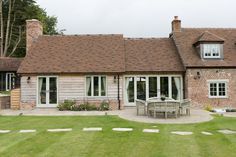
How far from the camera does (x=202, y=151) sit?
807 cm

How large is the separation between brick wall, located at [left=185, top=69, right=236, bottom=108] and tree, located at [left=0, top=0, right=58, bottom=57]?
25839 millimetres

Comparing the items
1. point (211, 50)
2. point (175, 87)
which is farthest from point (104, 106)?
point (211, 50)

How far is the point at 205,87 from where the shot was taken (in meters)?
19.5

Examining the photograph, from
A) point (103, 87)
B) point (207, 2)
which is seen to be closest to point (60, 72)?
point (103, 87)

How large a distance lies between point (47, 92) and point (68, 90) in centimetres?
146

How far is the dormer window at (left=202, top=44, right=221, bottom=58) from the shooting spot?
20422 millimetres

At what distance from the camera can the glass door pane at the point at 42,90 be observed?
19375 millimetres

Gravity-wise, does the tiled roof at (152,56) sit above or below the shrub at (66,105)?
above

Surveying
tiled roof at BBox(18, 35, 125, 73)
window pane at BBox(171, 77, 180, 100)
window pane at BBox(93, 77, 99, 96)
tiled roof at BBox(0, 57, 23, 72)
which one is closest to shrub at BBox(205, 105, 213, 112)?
window pane at BBox(171, 77, 180, 100)

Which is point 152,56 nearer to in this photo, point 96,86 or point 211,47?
point 211,47

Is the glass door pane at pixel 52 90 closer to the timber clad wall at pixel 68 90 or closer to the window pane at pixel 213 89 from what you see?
the timber clad wall at pixel 68 90

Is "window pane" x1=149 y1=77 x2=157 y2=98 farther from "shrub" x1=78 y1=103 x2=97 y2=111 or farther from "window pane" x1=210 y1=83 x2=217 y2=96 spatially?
"shrub" x1=78 y1=103 x2=97 y2=111

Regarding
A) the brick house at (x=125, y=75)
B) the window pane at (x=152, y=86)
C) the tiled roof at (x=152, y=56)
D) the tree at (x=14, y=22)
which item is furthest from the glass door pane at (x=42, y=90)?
the tree at (x=14, y=22)

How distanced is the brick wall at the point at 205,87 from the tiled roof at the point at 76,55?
189 inches
